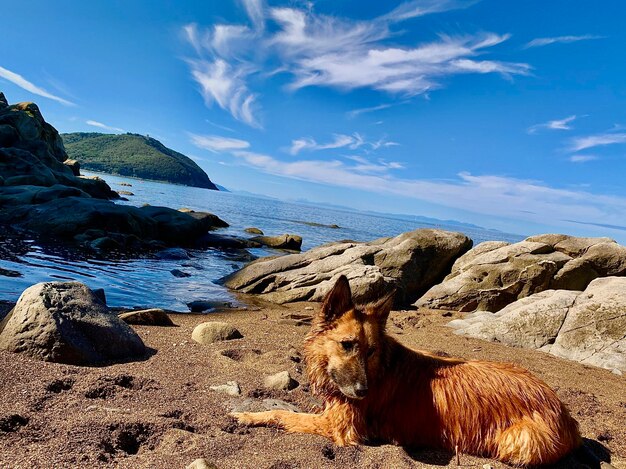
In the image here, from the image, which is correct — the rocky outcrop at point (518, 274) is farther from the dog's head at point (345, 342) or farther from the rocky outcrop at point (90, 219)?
the rocky outcrop at point (90, 219)

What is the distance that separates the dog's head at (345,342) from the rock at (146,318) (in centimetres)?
546

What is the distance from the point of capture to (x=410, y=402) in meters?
4.20

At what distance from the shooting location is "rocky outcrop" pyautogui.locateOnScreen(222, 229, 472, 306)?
14652mm

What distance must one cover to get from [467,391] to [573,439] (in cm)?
124

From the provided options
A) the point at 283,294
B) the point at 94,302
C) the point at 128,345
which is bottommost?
the point at 283,294

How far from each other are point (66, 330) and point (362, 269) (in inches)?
411

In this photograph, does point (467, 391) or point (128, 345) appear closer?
point (467, 391)

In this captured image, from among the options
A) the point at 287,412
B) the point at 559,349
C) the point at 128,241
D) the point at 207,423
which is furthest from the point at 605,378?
the point at 128,241

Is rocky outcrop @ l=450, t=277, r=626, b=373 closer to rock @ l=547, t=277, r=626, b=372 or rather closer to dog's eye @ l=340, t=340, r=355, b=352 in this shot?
rock @ l=547, t=277, r=626, b=372

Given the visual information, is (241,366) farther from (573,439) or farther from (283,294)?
(283,294)

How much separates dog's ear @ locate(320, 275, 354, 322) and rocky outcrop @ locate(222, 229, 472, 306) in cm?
922

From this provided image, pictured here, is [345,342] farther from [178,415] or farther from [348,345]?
[178,415]

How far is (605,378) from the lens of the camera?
7891 millimetres

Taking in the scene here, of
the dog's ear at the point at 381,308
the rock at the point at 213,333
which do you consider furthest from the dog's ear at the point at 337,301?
the rock at the point at 213,333
